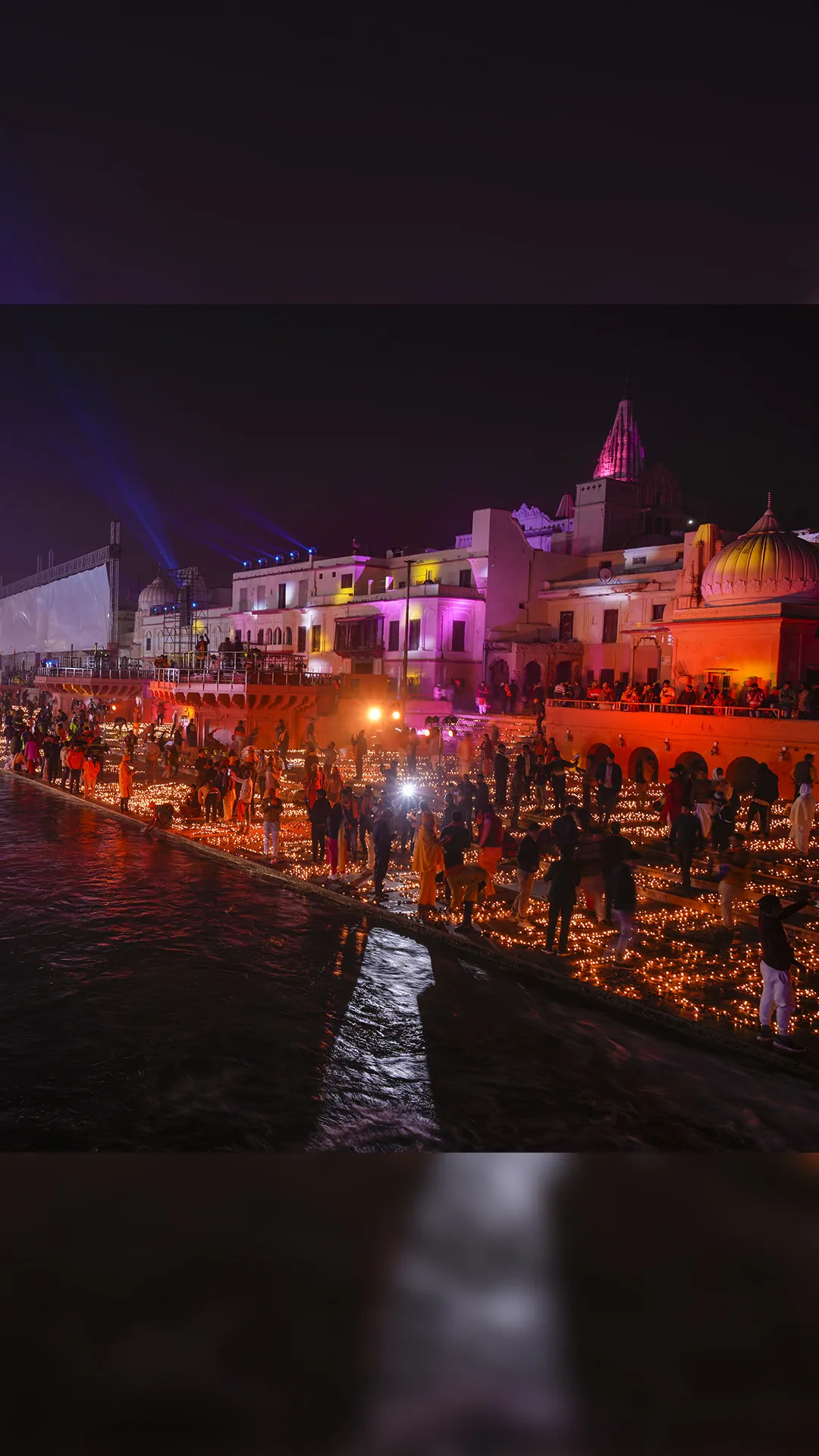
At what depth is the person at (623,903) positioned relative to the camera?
8.94 m

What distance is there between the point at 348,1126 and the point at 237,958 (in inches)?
150

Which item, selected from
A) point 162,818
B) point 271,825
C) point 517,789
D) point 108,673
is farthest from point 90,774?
point 108,673

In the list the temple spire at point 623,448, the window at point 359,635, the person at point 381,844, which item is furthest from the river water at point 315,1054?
the temple spire at point 623,448

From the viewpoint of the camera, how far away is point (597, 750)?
74.2 ft

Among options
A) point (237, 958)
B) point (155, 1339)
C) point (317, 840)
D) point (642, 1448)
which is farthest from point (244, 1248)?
point (317, 840)

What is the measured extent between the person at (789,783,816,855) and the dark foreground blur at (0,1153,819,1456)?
11681 mm

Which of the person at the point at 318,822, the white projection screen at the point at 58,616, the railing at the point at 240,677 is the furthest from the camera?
the white projection screen at the point at 58,616

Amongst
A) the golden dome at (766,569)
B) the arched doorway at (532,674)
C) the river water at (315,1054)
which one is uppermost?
the golden dome at (766,569)

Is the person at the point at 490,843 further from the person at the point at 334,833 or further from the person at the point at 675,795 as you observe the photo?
the person at the point at 675,795

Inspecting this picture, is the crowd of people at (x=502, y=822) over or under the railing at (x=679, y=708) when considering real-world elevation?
under

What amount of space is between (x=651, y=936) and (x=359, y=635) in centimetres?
2886

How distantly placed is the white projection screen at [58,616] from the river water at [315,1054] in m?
48.0

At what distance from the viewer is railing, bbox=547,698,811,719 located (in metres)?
18.4

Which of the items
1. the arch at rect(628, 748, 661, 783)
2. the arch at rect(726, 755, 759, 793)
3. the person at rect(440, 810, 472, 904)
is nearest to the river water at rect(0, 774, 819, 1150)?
the person at rect(440, 810, 472, 904)
